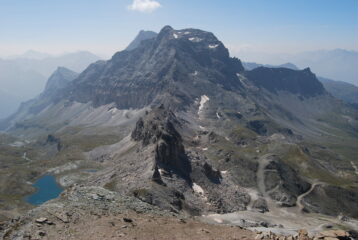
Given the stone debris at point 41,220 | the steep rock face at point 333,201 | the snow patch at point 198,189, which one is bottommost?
the steep rock face at point 333,201

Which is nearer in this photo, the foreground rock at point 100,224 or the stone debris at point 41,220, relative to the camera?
the foreground rock at point 100,224

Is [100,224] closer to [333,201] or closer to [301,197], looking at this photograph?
[301,197]

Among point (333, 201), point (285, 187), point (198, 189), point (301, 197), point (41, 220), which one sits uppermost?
point (41, 220)

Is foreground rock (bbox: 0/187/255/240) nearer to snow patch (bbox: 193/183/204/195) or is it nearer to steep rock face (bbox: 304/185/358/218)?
snow patch (bbox: 193/183/204/195)

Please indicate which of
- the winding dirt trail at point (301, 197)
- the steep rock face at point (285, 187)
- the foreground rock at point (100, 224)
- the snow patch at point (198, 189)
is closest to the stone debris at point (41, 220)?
the foreground rock at point (100, 224)

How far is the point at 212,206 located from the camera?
14500 cm

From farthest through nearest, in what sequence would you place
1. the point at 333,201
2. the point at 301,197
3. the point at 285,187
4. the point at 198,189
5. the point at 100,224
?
the point at 285,187 < the point at 301,197 < the point at 333,201 < the point at 198,189 < the point at 100,224

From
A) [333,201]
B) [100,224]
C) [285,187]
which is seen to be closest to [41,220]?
[100,224]

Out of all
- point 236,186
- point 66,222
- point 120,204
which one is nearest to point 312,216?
point 236,186

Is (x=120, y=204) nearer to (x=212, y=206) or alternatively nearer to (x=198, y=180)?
(x=212, y=206)

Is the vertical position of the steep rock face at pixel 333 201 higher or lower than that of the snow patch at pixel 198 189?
lower

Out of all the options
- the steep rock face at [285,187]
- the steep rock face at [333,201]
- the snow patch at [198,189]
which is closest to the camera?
the snow patch at [198,189]

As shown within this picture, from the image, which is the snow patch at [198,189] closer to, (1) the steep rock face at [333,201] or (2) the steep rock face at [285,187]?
(2) the steep rock face at [285,187]

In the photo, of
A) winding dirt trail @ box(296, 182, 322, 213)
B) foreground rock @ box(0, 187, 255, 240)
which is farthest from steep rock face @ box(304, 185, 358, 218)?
foreground rock @ box(0, 187, 255, 240)
